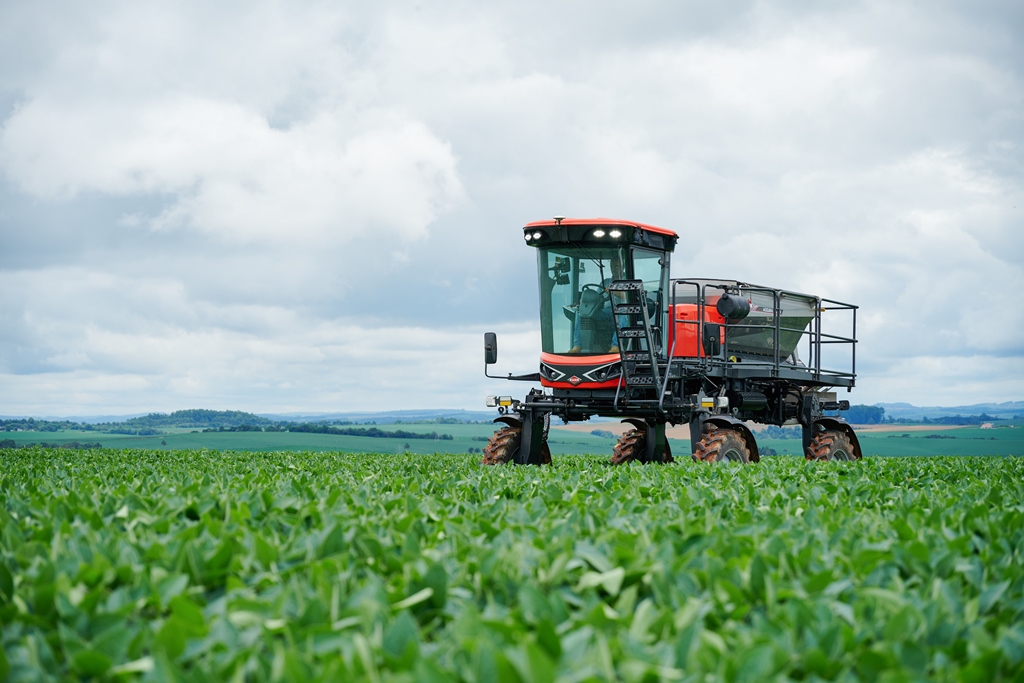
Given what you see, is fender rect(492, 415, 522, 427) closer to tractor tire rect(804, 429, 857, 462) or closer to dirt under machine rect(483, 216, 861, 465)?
dirt under machine rect(483, 216, 861, 465)

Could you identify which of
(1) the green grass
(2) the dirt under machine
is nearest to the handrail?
(2) the dirt under machine

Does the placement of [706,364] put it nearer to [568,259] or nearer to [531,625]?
[568,259]

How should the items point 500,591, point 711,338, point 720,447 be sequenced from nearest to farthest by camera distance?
point 500,591 < point 720,447 < point 711,338

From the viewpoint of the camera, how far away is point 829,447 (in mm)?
16750

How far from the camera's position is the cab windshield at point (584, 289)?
45.6ft

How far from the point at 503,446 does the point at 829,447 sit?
6.61 m

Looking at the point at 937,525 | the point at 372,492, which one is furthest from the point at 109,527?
the point at 937,525

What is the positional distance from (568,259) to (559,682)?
12.0 metres

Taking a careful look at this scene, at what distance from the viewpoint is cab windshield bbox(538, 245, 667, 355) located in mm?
13898

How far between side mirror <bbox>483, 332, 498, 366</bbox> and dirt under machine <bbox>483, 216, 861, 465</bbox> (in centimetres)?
2

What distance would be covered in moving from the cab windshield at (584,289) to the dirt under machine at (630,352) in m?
0.02

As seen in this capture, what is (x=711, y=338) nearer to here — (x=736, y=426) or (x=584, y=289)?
(x=736, y=426)

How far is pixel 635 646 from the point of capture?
262 centimetres

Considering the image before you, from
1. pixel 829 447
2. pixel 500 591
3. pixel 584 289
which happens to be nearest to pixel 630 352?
pixel 584 289
